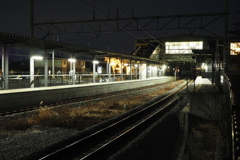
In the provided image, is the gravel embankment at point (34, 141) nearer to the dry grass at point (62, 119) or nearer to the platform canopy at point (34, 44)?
the dry grass at point (62, 119)

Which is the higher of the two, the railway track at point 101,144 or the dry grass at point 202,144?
the railway track at point 101,144

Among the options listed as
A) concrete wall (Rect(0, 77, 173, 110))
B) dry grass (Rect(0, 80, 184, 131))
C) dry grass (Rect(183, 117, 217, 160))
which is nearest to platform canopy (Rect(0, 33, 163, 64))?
concrete wall (Rect(0, 77, 173, 110))

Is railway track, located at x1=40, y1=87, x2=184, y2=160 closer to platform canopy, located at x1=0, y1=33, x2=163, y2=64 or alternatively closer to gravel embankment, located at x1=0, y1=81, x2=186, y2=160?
gravel embankment, located at x1=0, y1=81, x2=186, y2=160

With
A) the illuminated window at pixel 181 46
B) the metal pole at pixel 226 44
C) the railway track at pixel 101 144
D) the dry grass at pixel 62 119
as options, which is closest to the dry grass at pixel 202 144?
the railway track at pixel 101 144

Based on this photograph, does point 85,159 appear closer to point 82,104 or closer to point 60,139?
point 60,139

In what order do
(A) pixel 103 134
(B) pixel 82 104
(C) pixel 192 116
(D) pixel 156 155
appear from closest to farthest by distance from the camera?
(D) pixel 156 155 < (A) pixel 103 134 < (C) pixel 192 116 < (B) pixel 82 104

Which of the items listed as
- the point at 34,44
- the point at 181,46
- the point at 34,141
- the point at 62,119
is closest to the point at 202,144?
the point at 34,141

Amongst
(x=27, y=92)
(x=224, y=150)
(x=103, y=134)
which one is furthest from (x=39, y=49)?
(x=224, y=150)

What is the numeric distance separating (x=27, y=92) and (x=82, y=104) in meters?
3.25

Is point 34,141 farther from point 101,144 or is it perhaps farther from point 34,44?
point 34,44

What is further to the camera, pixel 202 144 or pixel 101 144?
pixel 202 144

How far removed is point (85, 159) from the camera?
19.5 feet

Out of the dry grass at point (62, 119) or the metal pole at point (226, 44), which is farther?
the metal pole at point (226, 44)

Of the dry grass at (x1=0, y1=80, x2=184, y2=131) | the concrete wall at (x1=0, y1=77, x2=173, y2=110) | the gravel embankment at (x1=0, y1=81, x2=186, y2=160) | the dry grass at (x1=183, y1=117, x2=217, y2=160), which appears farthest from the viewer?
the concrete wall at (x1=0, y1=77, x2=173, y2=110)
